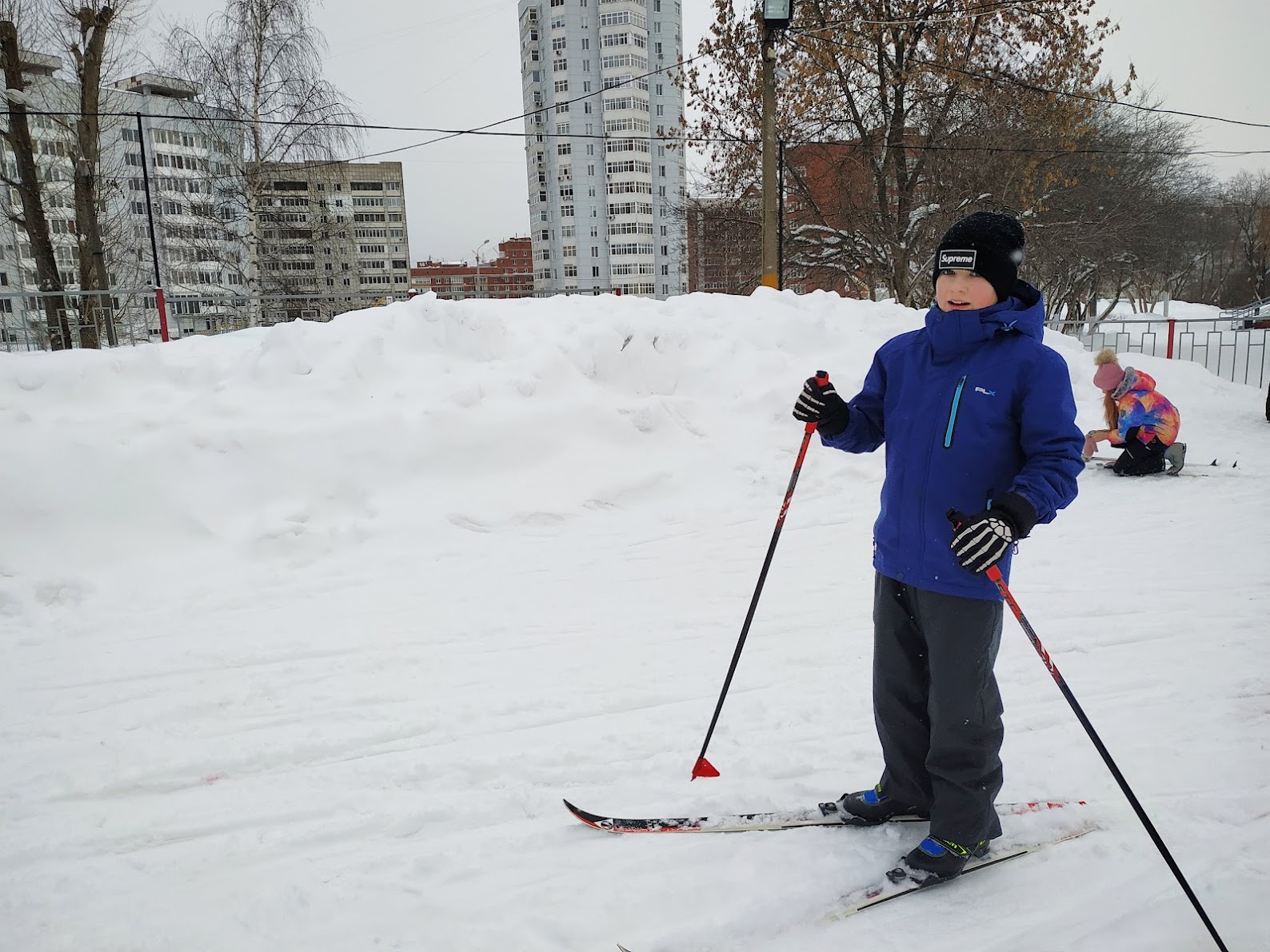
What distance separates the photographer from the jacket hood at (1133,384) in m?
7.02

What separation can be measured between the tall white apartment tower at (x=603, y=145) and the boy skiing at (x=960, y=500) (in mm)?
76828

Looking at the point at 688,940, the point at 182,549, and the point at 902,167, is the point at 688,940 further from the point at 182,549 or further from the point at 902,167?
the point at 902,167

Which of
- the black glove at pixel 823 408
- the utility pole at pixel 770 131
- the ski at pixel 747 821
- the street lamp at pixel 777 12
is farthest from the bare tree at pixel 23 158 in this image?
the black glove at pixel 823 408

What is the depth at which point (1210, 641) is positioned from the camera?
3.65m

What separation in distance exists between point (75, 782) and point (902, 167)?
66.0 ft

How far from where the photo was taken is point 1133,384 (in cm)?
704

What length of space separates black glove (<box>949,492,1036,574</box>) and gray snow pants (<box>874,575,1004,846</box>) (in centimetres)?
23

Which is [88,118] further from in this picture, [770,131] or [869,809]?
[869,809]

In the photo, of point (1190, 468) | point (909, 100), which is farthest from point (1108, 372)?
point (909, 100)

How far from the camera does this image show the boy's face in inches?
80.0

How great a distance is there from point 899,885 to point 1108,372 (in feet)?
20.9

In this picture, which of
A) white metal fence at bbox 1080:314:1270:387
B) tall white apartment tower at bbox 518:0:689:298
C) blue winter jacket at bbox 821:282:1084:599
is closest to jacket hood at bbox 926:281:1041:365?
blue winter jacket at bbox 821:282:1084:599

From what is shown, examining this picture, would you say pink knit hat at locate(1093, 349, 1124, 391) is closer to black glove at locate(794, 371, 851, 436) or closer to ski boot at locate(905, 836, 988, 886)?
black glove at locate(794, 371, 851, 436)

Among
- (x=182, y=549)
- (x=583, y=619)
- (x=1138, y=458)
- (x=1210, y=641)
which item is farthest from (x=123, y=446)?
(x=1138, y=458)
